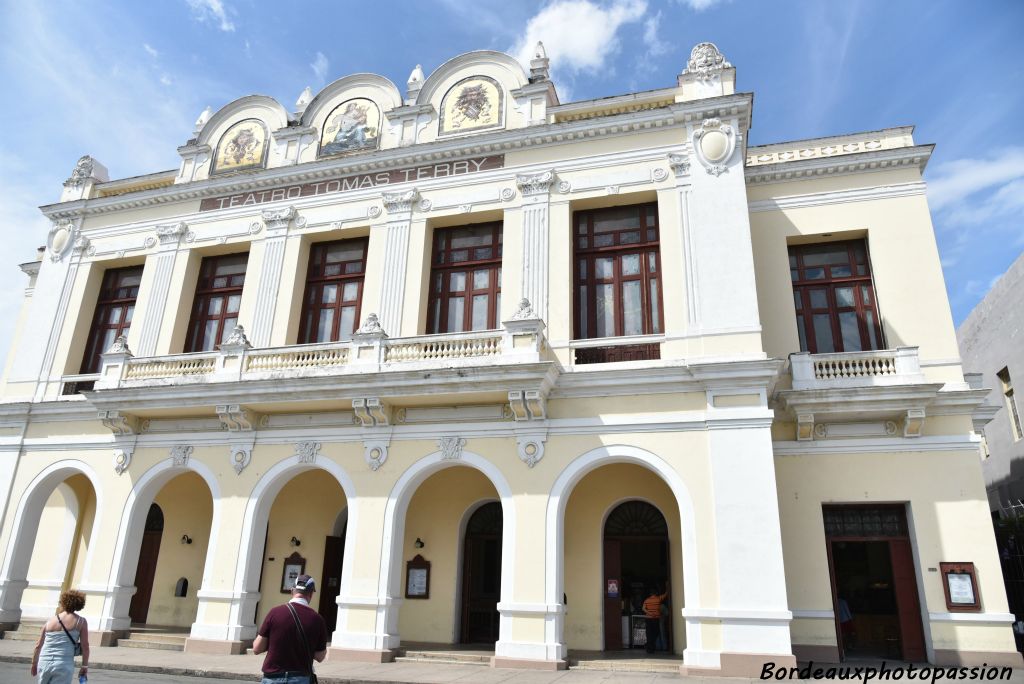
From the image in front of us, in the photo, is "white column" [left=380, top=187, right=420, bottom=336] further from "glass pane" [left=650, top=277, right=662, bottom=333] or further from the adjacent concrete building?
the adjacent concrete building

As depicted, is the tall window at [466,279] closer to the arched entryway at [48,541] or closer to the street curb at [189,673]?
the street curb at [189,673]

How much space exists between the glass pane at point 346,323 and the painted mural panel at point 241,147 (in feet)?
17.1

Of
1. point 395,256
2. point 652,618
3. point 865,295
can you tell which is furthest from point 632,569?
point 395,256

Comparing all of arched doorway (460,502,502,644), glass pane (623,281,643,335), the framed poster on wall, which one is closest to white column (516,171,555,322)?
glass pane (623,281,643,335)

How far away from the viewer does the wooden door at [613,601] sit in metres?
14.0

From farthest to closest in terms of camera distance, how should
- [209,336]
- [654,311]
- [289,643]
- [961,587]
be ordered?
[209,336] < [654,311] < [961,587] < [289,643]

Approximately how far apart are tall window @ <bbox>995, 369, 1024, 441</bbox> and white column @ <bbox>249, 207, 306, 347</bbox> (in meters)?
20.4

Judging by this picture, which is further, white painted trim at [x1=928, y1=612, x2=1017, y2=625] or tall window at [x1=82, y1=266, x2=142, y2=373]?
tall window at [x1=82, y1=266, x2=142, y2=373]

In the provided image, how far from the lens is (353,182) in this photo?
1745 cm

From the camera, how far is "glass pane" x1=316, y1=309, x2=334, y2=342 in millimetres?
16975

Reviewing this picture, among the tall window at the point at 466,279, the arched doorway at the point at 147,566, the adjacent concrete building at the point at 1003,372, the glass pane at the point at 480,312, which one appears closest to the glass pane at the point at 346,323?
the tall window at the point at 466,279

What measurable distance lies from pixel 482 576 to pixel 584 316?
6.16m

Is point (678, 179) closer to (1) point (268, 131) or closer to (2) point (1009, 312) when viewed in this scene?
(1) point (268, 131)

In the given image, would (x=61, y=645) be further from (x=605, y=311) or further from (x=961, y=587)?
(x=961, y=587)
